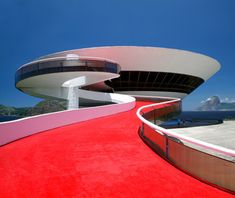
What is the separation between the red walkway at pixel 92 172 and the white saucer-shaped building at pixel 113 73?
14.5 m

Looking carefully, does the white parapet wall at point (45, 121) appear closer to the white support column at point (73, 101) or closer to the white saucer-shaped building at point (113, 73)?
the white support column at point (73, 101)

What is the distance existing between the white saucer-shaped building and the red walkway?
1447 centimetres

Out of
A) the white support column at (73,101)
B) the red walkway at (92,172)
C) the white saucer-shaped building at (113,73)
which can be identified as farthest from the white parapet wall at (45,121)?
the white saucer-shaped building at (113,73)

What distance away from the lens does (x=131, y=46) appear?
1254 inches

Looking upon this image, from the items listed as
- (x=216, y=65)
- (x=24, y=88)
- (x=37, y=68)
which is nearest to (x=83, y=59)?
(x=37, y=68)

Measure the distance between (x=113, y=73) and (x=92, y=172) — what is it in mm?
19722

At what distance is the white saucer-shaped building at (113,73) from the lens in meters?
22.3

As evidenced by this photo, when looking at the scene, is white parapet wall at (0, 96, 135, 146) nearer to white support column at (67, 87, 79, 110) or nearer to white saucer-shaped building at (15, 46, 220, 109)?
white support column at (67, 87, 79, 110)

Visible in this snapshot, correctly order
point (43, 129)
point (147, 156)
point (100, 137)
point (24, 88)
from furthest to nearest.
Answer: point (24, 88), point (43, 129), point (100, 137), point (147, 156)

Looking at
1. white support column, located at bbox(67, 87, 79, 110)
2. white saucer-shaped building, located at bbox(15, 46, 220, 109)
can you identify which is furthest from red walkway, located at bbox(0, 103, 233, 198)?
white saucer-shaped building, located at bbox(15, 46, 220, 109)

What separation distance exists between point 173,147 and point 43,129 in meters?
7.28

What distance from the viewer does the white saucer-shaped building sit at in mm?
22328

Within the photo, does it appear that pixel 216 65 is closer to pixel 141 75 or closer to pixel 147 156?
pixel 141 75

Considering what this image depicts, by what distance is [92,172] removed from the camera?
16.1 ft
